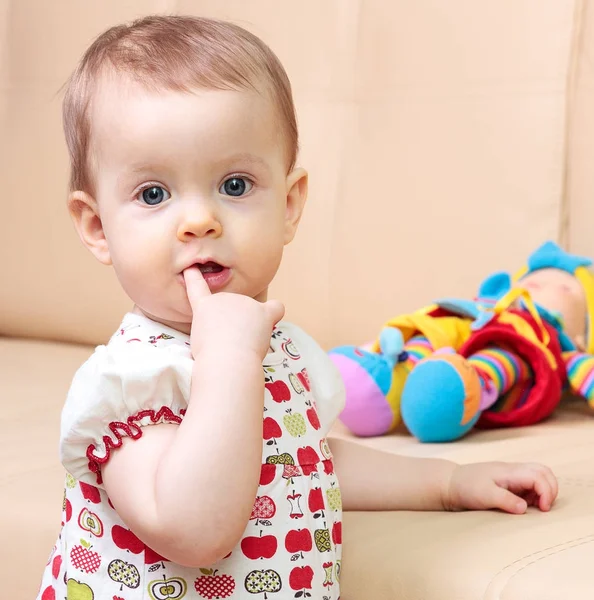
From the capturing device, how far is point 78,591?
0.80 meters

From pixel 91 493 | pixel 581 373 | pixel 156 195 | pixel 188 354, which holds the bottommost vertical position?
pixel 581 373

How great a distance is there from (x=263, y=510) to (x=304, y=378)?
161 millimetres

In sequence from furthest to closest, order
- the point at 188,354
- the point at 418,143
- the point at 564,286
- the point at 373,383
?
1. the point at 418,143
2. the point at 564,286
3. the point at 373,383
4. the point at 188,354

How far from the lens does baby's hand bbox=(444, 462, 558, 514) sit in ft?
3.07

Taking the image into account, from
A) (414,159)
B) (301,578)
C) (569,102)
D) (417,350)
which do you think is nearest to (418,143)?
(414,159)

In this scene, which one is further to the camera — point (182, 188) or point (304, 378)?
point (304, 378)

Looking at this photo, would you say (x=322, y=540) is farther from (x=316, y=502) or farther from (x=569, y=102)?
(x=569, y=102)

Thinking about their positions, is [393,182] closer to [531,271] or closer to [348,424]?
[531,271]

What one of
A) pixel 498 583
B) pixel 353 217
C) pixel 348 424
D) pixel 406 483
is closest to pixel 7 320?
pixel 353 217

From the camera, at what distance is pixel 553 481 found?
0.95 metres

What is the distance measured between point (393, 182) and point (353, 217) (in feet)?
0.27

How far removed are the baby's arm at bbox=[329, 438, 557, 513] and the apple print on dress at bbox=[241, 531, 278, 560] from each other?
20 centimetres

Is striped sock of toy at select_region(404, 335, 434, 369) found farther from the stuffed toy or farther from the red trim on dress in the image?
the red trim on dress

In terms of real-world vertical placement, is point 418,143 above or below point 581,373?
above
